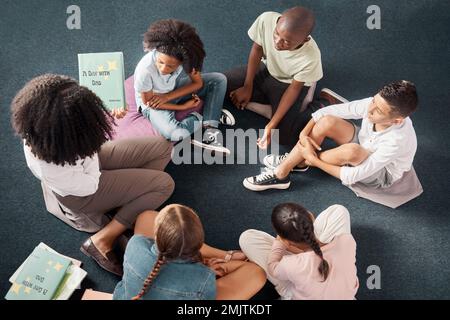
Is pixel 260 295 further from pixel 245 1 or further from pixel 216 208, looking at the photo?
pixel 245 1

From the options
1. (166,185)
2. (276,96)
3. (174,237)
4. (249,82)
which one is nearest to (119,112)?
(166,185)

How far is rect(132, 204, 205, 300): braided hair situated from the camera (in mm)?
1522

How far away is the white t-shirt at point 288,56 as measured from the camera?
7.35 ft

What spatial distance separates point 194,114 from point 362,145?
84 centimetres

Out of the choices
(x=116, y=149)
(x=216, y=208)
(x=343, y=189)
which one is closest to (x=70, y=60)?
(x=116, y=149)

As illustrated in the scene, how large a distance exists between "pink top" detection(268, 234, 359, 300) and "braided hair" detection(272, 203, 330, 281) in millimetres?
28

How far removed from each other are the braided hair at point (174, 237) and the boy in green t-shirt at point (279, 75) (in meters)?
0.94

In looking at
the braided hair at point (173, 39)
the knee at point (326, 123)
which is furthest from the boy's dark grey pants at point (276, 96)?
the braided hair at point (173, 39)

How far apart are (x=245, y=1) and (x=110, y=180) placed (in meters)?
1.54

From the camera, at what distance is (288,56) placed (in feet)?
7.47

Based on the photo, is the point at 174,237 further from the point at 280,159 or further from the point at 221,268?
the point at 280,159

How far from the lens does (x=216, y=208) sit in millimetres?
2262
